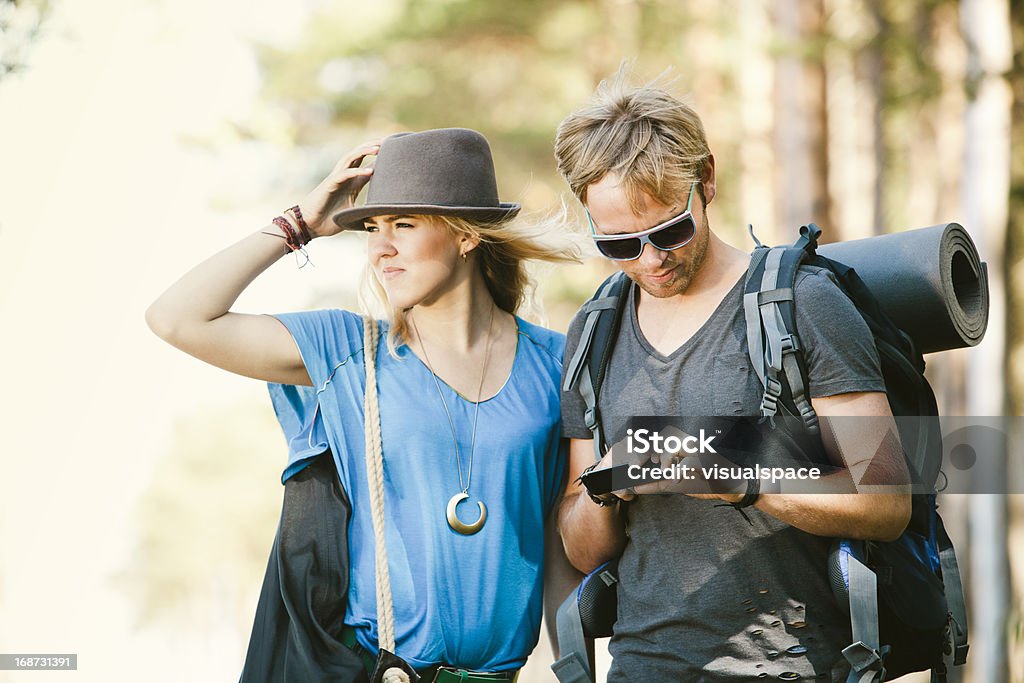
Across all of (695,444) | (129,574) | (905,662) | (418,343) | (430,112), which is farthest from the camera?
(129,574)

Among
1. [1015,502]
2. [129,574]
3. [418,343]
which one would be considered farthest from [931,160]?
[129,574]

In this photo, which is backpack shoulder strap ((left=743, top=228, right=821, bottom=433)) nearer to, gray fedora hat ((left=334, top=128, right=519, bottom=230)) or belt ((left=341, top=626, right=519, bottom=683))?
gray fedora hat ((left=334, top=128, right=519, bottom=230))

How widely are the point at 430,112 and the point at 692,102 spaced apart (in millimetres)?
14918

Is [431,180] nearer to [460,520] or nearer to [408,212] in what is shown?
[408,212]

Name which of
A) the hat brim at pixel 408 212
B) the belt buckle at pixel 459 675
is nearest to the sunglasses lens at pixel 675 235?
the hat brim at pixel 408 212

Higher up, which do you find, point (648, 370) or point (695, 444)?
point (648, 370)

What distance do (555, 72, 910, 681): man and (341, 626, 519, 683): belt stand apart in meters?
0.42

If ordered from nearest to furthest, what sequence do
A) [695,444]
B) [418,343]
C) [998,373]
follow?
[695,444]
[418,343]
[998,373]

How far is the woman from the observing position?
345 centimetres

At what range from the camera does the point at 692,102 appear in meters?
3.26

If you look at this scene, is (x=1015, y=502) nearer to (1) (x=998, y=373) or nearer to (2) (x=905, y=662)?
(1) (x=998, y=373)

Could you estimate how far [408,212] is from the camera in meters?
3.58

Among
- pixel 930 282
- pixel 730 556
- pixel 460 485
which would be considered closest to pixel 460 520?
pixel 460 485

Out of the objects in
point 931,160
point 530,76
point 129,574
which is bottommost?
point 129,574
